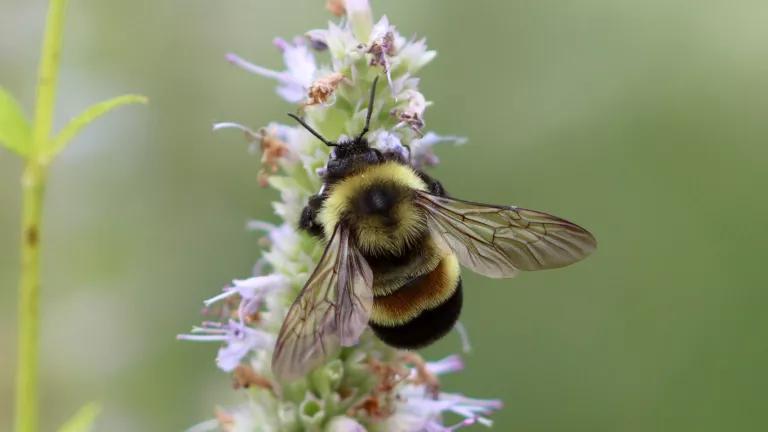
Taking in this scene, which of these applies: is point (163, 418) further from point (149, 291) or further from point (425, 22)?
point (425, 22)

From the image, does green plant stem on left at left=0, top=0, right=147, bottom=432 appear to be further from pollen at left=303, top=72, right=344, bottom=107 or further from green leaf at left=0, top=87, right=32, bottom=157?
pollen at left=303, top=72, right=344, bottom=107

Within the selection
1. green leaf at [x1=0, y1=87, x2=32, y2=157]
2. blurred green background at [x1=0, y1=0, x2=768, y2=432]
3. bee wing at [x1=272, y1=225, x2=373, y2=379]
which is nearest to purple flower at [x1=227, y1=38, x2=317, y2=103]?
bee wing at [x1=272, y1=225, x2=373, y2=379]

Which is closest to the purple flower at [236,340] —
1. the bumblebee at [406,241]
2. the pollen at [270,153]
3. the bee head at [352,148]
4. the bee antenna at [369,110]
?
the bumblebee at [406,241]

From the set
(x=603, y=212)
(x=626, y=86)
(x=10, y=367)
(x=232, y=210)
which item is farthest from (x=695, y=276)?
(x=10, y=367)

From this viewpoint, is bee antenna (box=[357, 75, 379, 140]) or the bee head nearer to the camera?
bee antenna (box=[357, 75, 379, 140])

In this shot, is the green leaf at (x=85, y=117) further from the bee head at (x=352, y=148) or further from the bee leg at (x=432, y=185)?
the bee leg at (x=432, y=185)

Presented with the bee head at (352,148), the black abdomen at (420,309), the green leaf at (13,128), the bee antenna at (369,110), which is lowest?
the black abdomen at (420,309)
